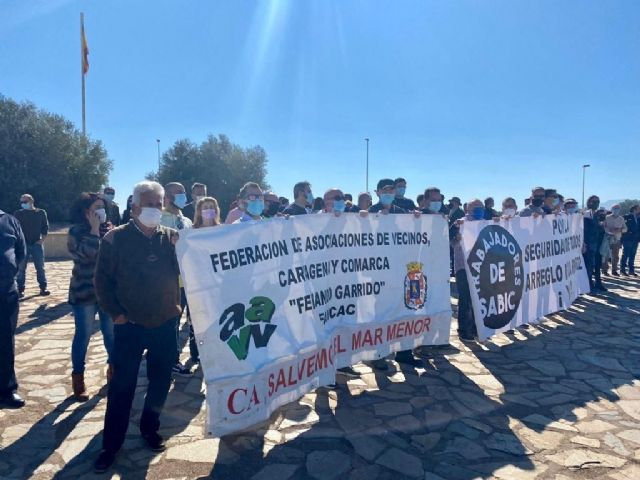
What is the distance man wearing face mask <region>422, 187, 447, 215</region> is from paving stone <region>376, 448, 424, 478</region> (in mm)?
3364

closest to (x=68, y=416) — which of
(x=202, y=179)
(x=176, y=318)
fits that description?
(x=176, y=318)

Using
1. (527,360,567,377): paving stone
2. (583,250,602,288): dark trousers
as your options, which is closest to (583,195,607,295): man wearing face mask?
(583,250,602,288): dark trousers

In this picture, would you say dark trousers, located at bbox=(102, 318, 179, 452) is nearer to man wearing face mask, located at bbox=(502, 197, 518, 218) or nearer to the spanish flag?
man wearing face mask, located at bbox=(502, 197, 518, 218)

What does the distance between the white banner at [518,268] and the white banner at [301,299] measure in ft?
2.17

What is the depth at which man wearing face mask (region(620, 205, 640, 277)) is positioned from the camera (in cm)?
1245

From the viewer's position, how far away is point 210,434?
10.1ft

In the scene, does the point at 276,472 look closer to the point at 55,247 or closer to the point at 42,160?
the point at 55,247

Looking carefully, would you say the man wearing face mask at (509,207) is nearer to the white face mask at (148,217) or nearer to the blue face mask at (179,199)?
the blue face mask at (179,199)

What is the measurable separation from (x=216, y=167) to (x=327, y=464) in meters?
40.8

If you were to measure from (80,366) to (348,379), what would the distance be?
2.71m

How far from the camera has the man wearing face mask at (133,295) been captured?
3.04 meters

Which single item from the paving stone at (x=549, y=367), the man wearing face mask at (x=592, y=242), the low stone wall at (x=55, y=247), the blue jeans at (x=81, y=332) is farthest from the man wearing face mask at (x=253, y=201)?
the low stone wall at (x=55, y=247)

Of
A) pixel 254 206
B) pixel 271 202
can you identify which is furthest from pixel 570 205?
pixel 254 206

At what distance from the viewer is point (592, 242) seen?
902 centimetres
